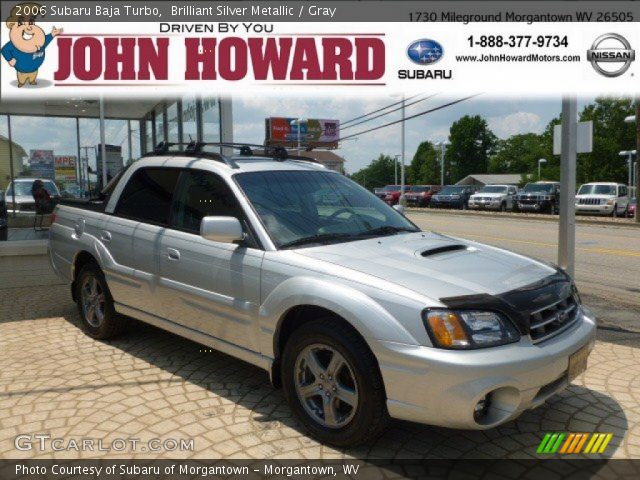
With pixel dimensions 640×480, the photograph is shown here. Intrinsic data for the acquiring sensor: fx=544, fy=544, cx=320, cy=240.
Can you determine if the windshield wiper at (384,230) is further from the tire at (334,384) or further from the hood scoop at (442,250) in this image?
the tire at (334,384)

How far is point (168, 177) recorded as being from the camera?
15.1 ft

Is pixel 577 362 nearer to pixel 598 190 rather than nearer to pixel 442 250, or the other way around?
pixel 442 250

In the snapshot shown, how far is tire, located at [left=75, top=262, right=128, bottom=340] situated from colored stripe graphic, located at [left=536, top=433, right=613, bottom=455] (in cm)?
378

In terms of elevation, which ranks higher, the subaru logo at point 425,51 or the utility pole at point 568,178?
the subaru logo at point 425,51

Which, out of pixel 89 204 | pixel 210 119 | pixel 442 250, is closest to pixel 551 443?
pixel 442 250

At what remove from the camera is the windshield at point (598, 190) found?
87.6 feet

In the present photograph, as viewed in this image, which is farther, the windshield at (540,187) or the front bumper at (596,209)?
the windshield at (540,187)

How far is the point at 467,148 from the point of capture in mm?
109000

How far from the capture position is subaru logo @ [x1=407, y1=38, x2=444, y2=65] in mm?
13828

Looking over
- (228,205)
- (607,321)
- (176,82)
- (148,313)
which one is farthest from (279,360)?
(176,82)

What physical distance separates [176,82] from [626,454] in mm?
10109

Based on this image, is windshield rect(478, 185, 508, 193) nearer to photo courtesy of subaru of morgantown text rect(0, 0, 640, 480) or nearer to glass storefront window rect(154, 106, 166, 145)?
glass storefront window rect(154, 106, 166, 145)

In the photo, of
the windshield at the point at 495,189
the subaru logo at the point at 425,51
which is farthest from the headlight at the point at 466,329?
the windshield at the point at 495,189

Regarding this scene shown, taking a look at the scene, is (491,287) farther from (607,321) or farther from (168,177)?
(607,321)
